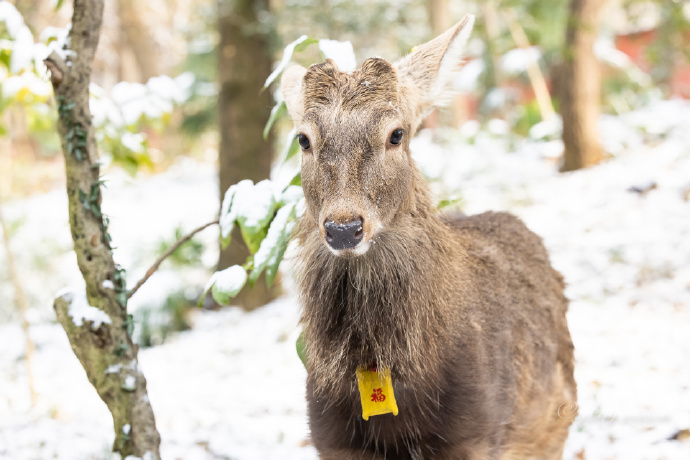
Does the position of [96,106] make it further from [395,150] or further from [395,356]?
[395,356]

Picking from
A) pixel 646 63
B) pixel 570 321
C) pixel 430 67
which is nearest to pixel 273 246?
pixel 430 67

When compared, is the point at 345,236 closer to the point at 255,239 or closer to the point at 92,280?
the point at 255,239

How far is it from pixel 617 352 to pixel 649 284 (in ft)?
5.52

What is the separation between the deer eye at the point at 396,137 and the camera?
9.26ft

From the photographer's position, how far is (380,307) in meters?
2.79

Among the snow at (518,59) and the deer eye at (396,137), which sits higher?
the snow at (518,59)

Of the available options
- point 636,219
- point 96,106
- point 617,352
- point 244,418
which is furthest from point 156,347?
point 636,219

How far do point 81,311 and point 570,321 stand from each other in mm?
5125

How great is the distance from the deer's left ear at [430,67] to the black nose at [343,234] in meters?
0.93

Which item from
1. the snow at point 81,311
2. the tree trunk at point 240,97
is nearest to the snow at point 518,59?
the tree trunk at point 240,97

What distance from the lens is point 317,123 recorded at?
2787 millimetres

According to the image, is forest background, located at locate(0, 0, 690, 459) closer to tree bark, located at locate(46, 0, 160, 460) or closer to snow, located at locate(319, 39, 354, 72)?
snow, located at locate(319, 39, 354, 72)

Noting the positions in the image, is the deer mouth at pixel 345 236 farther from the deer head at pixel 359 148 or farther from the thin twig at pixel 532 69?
the thin twig at pixel 532 69

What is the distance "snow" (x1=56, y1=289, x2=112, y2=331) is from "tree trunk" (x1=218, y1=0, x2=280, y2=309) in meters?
4.78
